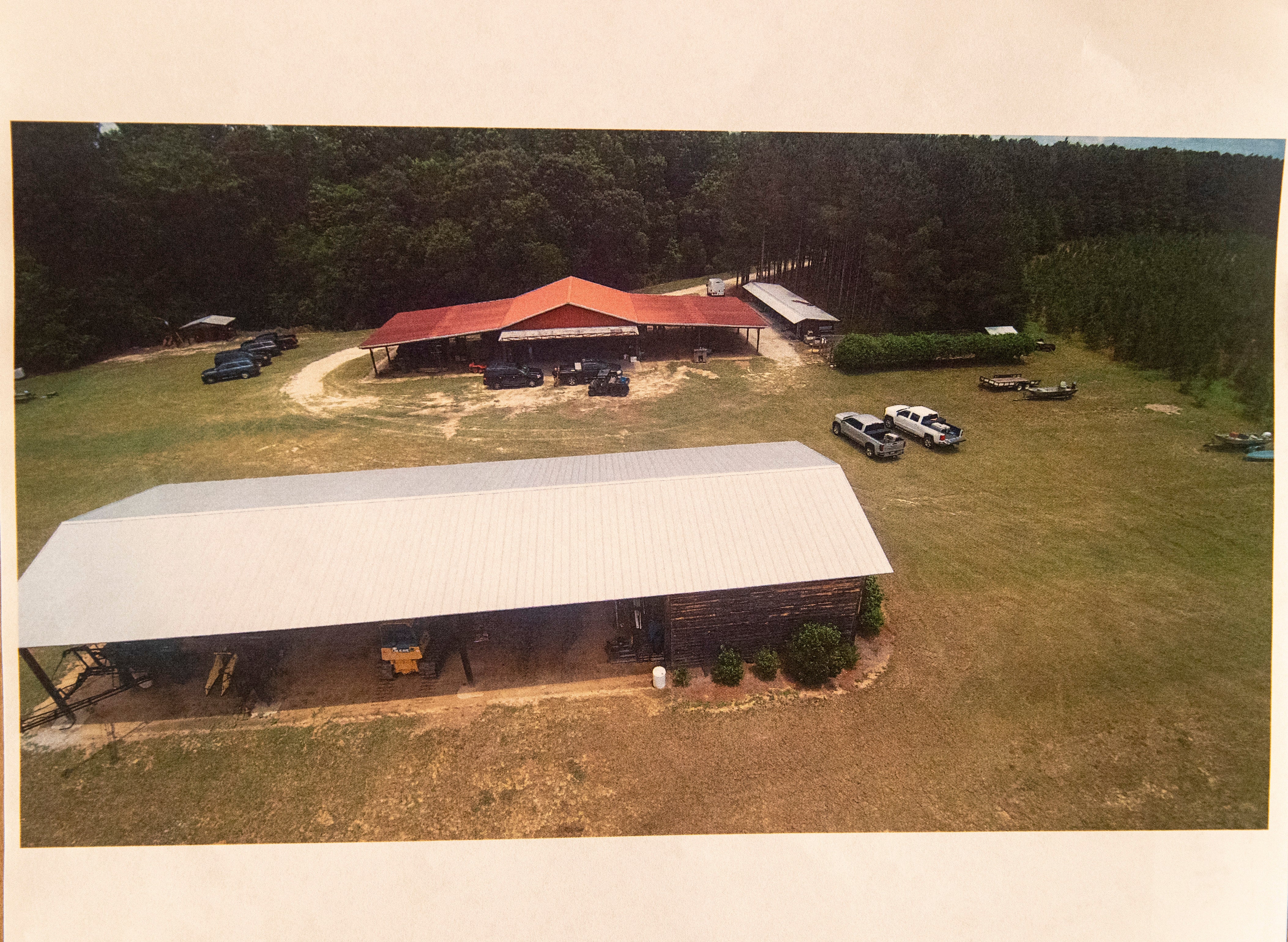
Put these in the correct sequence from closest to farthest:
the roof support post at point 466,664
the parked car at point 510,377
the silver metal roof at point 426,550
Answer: the silver metal roof at point 426,550 < the roof support post at point 466,664 < the parked car at point 510,377

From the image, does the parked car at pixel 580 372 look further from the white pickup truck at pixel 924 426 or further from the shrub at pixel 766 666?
the shrub at pixel 766 666

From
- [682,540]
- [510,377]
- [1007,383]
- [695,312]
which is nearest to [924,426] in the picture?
[1007,383]

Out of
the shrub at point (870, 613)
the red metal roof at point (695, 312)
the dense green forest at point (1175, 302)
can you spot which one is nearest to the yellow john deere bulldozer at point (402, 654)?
the shrub at point (870, 613)

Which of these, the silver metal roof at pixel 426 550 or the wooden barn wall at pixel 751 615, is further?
the wooden barn wall at pixel 751 615

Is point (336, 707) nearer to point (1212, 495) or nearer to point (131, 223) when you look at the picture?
point (131, 223)

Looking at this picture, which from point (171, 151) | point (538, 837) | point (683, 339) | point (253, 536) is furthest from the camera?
point (683, 339)

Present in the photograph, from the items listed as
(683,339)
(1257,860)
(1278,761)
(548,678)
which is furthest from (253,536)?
(683,339)
